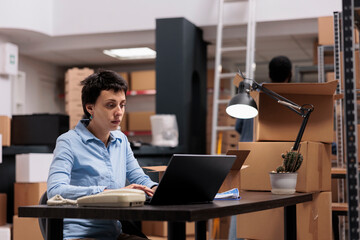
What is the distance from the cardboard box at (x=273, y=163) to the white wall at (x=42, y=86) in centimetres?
596

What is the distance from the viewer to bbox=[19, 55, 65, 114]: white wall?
324 inches

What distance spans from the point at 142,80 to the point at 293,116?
573 centimetres

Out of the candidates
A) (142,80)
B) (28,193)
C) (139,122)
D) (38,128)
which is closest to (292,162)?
(28,193)

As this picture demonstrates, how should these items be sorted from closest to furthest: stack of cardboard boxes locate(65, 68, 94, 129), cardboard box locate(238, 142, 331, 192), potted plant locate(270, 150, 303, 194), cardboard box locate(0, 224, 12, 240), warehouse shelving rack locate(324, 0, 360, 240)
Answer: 1. warehouse shelving rack locate(324, 0, 360, 240)
2. potted plant locate(270, 150, 303, 194)
3. cardboard box locate(238, 142, 331, 192)
4. cardboard box locate(0, 224, 12, 240)
5. stack of cardboard boxes locate(65, 68, 94, 129)

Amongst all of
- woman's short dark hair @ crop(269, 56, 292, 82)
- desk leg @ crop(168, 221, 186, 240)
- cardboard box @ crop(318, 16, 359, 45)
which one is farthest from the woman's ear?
cardboard box @ crop(318, 16, 359, 45)

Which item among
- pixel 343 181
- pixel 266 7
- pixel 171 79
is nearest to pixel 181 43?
A: pixel 171 79

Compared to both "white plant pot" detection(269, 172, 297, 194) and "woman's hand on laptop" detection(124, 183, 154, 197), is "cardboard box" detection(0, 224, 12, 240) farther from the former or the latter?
"woman's hand on laptop" detection(124, 183, 154, 197)

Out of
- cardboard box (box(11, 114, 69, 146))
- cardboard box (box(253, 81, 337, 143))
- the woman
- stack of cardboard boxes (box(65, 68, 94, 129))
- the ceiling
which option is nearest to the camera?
the woman

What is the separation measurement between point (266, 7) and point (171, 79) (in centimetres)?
129

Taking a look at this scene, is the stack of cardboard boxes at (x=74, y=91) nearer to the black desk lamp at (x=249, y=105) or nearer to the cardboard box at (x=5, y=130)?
the cardboard box at (x=5, y=130)

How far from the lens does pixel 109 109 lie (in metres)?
2.12

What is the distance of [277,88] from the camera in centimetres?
269

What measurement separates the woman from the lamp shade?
1.66ft

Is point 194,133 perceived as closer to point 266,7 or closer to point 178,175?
point 266,7
